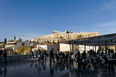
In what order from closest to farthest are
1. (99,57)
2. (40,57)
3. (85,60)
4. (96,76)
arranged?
1. (96,76)
2. (85,60)
3. (99,57)
4. (40,57)

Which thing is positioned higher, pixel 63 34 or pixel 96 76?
pixel 63 34

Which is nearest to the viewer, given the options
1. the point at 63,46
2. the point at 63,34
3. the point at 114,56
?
the point at 114,56

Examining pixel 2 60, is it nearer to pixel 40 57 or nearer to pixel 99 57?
pixel 40 57

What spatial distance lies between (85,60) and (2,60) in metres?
10.8

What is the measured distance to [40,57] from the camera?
13625mm

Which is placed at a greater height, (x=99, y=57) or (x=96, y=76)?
(x=99, y=57)

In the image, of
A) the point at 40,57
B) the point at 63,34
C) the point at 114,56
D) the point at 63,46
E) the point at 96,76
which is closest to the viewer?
the point at 96,76

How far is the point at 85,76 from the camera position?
687 centimetres

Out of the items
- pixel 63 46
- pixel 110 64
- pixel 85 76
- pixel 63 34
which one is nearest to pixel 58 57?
pixel 110 64

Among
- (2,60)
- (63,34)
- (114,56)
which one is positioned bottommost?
(2,60)

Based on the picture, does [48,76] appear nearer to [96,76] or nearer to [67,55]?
[96,76]

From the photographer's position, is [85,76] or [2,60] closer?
[85,76]

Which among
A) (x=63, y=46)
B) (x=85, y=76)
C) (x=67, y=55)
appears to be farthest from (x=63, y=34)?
(x=85, y=76)

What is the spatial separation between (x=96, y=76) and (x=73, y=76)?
1.48 meters
